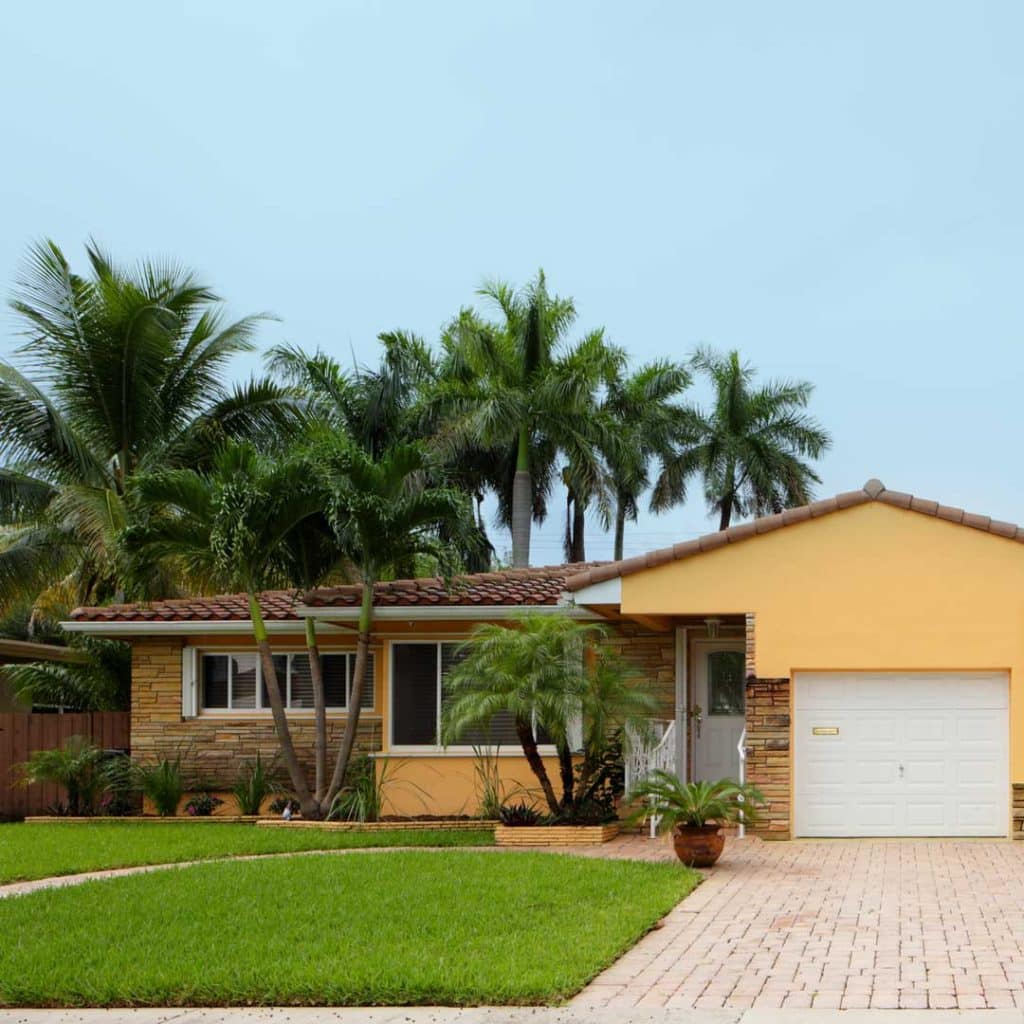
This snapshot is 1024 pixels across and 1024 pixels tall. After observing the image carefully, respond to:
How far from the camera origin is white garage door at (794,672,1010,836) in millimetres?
18812

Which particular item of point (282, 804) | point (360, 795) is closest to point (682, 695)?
point (360, 795)

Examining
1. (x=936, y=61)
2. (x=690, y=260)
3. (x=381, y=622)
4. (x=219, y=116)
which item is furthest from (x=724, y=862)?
(x=690, y=260)

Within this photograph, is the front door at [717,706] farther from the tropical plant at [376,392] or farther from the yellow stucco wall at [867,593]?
the tropical plant at [376,392]

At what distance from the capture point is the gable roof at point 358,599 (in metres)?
21.5

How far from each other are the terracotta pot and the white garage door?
374 centimetres

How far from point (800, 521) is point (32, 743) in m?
12.5

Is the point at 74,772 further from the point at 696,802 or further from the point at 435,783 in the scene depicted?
the point at 696,802

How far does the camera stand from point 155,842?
18.5 meters

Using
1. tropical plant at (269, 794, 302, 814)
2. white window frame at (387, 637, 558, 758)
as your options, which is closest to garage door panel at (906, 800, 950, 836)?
white window frame at (387, 637, 558, 758)

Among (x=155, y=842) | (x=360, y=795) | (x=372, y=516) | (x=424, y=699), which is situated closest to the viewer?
(x=155, y=842)

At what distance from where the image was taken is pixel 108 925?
1164 centimetres

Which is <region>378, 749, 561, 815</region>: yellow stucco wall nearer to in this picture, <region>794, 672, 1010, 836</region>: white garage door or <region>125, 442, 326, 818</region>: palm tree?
<region>125, 442, 326, 818</region>: palm tree

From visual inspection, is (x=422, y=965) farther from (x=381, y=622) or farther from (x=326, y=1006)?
(x=381, y=622)

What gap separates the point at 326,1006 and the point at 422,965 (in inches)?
34.0
